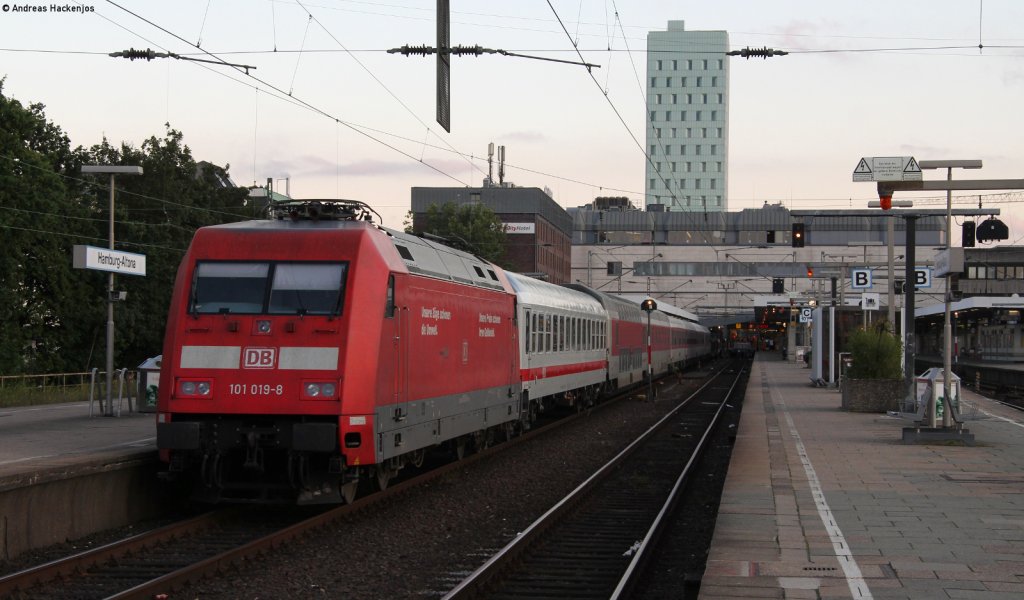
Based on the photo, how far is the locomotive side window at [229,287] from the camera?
1212 cm

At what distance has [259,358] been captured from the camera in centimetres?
1184

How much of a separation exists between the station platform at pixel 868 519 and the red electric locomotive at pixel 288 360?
12.7 feet

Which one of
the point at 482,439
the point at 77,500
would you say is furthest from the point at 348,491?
the point at 482,439

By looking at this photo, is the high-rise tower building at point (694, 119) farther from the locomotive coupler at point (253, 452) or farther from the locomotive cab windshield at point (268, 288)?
the locomotive coupler at point (253, 452)

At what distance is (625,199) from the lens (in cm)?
12125

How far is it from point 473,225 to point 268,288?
73.8 m

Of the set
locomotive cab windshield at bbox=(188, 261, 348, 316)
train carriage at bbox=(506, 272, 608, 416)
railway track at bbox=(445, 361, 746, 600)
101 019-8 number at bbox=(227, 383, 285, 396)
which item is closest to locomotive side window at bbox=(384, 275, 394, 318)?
locomotive cab windshield at bbox=(188, 261, 348, 316)

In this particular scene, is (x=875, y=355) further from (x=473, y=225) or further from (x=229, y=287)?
(x=473, y=225)

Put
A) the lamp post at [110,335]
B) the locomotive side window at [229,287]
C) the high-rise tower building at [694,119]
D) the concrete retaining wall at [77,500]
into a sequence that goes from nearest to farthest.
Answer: the concrete retaining wall at [77,500], the locomotive side window at [229,287], the lamp post at [110,335], the high-rise tower building at [694,119]

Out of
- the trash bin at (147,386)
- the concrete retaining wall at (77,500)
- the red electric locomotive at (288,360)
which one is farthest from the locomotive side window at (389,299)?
the trash bin at (147,386)

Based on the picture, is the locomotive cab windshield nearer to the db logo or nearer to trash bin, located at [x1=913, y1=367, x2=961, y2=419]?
the db logo

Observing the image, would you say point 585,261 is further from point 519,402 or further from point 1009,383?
point 519,402

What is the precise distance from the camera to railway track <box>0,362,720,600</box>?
8898 millimetres

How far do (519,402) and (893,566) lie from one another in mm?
11744
